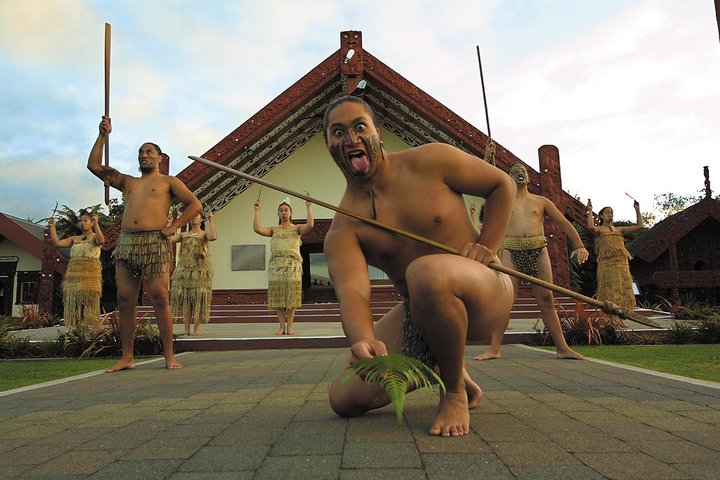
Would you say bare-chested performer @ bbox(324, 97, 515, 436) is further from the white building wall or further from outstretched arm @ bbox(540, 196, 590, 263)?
the white building wall

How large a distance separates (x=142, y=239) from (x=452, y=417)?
3.31 metres

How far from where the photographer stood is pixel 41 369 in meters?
4.71

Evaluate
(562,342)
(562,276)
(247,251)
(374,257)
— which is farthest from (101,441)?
(247,251)

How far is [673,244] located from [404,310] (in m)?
14.2

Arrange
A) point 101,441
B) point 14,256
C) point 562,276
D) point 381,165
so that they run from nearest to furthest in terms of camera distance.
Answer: point 101,441 < point 381,165 < point 562,276 < point 14,256

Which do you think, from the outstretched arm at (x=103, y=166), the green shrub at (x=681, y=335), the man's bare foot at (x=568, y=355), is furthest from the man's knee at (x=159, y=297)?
the green shrub at (x=681, y=335)

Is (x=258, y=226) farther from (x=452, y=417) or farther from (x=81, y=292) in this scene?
(x=452, y=417)

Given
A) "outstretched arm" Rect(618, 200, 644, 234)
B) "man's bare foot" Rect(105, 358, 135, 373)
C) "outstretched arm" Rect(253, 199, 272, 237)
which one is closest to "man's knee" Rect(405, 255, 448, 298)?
"man's bare foot" Rect(105, 358, 135, 373)

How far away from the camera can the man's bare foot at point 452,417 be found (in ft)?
5.49

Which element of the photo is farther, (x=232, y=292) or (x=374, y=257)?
(x=232, y=292)

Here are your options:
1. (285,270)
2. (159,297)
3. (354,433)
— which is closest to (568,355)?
(354,433)

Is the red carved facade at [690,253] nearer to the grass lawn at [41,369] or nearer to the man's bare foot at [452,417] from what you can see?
the grass lawn at [41,369]

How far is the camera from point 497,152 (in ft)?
38.2

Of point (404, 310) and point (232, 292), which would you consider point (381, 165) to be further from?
point (232, 292)
